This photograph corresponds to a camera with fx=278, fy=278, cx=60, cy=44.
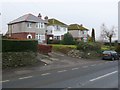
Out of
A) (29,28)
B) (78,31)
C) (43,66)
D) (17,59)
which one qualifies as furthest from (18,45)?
(78,31)

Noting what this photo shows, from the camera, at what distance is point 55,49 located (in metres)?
43.6

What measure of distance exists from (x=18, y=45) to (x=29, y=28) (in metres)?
36.6

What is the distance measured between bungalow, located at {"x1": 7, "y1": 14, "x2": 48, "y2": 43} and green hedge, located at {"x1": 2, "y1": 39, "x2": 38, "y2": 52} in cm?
3272

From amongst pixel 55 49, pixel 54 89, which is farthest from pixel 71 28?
pixel 54 89

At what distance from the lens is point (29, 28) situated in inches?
2482

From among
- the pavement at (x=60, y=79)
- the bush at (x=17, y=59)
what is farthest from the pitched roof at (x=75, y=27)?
the pavement at (x=60, y=79)

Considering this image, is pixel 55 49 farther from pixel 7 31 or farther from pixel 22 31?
pixel 7 31

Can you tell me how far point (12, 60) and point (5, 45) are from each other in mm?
1723

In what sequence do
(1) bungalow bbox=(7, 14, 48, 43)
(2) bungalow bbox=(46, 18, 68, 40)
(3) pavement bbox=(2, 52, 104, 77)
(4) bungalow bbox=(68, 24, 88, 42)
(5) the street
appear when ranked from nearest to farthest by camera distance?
(5) the street < (3) pavement bbox=(2, 52, 104, 77) < (1) bungalow bbox=(7, 14, 48, 43) < (2) bungalow bbox=(46, 18, 68, 40) < (4) bungalow bbox=(68, 24, 88, 42)

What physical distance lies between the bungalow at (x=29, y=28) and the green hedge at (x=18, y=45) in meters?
32.7

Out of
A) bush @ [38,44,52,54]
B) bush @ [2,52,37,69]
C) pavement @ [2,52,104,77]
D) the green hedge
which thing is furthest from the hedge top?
bush @ [2,52,37,69]

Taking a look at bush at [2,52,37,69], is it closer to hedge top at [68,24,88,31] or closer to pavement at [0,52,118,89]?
pavement at [0,52,118,89]

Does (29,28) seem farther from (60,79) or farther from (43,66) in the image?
(60,79)

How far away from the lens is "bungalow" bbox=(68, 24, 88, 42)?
90.8 metres
